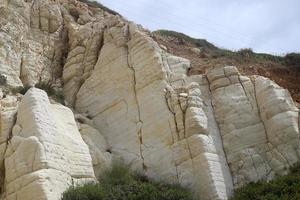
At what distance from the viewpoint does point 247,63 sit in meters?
27.2

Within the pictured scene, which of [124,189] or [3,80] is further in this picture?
[3,80]

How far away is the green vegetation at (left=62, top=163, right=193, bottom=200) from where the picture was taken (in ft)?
56.5

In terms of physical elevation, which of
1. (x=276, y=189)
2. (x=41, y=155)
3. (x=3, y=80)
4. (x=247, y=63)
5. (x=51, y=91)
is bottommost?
(x=276, y=189)

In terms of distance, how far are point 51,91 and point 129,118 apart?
432 cm

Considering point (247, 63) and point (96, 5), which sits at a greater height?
point (96, 5)

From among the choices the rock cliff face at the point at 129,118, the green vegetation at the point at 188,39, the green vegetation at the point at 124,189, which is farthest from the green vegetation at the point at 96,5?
the green vegetation at the point at 124,189

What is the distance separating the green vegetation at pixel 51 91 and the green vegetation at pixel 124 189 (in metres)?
5.32

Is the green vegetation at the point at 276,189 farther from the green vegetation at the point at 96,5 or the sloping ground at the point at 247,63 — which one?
the green vegetation at the point at 96,5

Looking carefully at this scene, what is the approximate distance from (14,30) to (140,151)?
29.0 feet

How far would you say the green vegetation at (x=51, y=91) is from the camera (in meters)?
23.9

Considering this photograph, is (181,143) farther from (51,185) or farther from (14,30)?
(14,30)

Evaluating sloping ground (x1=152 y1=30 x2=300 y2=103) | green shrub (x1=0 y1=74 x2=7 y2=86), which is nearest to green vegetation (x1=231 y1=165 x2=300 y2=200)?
sloping ground (x1=152 y1=30 x2=300 y2=103)

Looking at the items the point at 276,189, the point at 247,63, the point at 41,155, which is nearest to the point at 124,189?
the point at 41,155

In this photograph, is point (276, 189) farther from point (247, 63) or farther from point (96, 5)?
point (96, 5)
